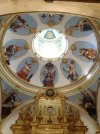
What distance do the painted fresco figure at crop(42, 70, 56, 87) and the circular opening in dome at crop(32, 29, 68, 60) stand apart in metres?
0.86

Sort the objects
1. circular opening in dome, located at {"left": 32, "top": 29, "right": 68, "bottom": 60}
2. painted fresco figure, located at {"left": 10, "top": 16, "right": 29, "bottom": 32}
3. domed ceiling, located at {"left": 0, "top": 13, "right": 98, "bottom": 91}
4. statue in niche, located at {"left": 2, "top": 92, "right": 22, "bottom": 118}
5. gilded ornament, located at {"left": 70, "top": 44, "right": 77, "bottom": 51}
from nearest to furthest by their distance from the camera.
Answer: painted fresco figure, located at {"left": 10, "top": 16, "right": 29, "bottom": 32}, domed ceiling, located at {"left": 0, "top": 13, "right": 98, "bottom": 91}, statue in niche, located at {"left": 2, "top": 92, "right": 22, "bottom": 118}, gilded ornament, located at {"left": 70, "top": 44, "right": 77, "bottom": 51}, circular opening in dome, located at {"left": 32, "top": 29, "right": 68, "bottom": 60}

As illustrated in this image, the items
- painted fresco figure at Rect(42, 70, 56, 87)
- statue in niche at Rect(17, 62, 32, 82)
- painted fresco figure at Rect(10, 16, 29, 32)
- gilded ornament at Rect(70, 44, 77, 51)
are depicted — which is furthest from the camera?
painted fresco figure at Rect(42, 70, 56, 87)

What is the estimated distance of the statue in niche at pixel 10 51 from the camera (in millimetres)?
15258

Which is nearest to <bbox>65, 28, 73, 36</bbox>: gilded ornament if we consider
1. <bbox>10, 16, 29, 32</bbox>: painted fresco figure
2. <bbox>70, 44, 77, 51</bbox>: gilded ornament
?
<bbox>70, 44, 77, 51</bbox>: gilded ornament

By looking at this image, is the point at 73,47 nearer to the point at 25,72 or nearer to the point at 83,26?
the point at 83,26

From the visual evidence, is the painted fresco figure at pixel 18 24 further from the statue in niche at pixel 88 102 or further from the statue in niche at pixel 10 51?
the statue in niche at pixel 88 102

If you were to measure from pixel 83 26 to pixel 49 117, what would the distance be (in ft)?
16.2

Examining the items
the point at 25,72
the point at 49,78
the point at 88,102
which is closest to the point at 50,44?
the point at 49,78

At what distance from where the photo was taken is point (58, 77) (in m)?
16.4

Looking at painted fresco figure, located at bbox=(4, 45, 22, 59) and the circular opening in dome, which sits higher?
the circular opening in dome

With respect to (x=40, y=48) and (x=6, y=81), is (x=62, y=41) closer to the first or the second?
(x=40, y=48)

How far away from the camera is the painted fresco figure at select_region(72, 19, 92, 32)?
14.1 m

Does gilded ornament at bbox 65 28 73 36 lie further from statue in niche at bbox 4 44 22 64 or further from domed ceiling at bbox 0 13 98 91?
statue in niche at bbox 4 44 22 64

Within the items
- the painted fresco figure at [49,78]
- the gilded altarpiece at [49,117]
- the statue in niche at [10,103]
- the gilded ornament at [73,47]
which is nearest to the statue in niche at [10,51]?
the statue in niche at [10,103]
